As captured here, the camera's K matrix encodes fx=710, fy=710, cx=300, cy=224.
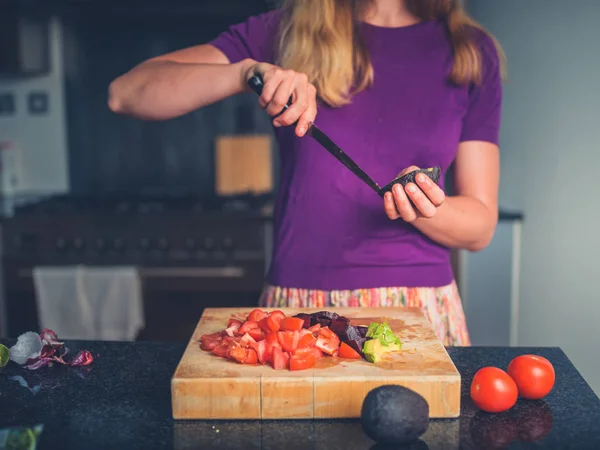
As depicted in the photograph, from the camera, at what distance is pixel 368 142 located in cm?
135

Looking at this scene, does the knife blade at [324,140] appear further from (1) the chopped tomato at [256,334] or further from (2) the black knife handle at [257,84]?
(1) the chopped tomato at [256,334]

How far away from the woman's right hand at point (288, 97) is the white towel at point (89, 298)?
174 centimetres

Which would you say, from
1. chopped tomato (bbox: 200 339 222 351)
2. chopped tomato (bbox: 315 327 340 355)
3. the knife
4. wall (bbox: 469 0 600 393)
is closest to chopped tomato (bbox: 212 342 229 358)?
chopped tomato (bbox: 200 339 222 351)

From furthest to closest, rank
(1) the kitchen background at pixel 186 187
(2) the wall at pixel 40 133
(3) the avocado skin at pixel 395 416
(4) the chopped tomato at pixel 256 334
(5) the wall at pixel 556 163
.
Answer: (2) the wall at pixel 40 133, (1) the kitchen background at pixel 186 187, (5) the wall at pixel 556 163, (4) the chopped tomato at pixel 256 334, (3) the avocado skin at pixel 395 416

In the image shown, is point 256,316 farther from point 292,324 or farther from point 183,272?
point 183,272

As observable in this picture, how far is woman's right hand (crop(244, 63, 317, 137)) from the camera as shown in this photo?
1.04 meters

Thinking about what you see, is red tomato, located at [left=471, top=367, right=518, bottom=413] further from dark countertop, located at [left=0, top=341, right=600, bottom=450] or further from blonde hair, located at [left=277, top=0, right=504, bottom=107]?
blonde hair, located at [left=277, top=0, right=504, bottom=107]

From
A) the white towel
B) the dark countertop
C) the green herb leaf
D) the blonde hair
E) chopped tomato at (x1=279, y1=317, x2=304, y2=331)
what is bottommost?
the white towel

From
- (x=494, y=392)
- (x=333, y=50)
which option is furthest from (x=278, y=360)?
(x=333, y=50)

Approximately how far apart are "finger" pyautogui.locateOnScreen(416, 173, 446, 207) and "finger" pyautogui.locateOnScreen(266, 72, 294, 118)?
224mm

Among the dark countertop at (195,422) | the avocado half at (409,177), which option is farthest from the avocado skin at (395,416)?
the avocado half at (409,177)

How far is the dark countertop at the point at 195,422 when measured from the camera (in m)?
0.82

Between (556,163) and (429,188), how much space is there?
44.2 inches

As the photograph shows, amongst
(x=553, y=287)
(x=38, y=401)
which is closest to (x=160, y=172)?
(x=553, y=287)
